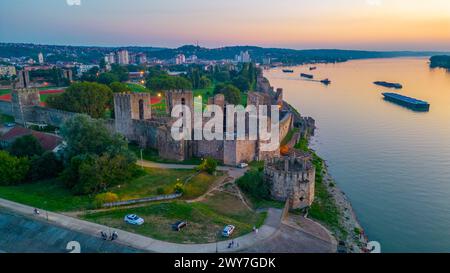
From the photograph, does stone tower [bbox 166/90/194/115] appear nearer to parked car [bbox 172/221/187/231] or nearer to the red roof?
the red roof

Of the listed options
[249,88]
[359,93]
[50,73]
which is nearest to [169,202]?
[249,88]

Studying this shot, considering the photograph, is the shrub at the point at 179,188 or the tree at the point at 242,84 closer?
the shrub at the point at 179,188

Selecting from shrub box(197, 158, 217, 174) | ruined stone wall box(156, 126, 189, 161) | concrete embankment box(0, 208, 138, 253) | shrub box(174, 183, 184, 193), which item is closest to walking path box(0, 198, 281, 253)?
concrete embankment box(0, 208, 138, 253)

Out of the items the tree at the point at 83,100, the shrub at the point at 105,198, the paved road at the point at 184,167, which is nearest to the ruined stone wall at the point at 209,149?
the paved road at the point at 184,167

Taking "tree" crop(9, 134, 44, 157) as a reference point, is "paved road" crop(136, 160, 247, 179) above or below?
below

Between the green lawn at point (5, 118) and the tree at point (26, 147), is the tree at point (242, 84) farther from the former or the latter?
the tree at point (26, 147)

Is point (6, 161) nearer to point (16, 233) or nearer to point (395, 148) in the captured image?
point (16, 233)

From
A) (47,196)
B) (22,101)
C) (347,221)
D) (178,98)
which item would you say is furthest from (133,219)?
(22,101)
